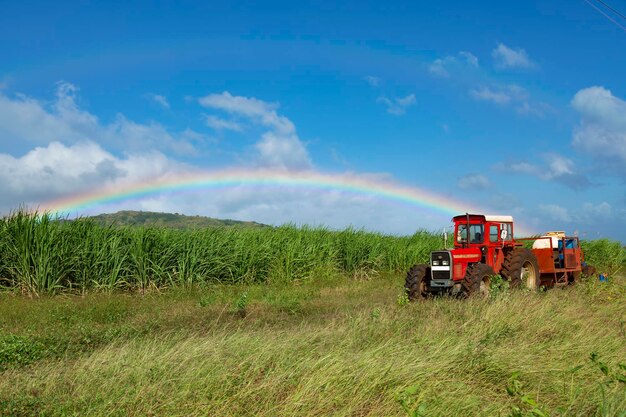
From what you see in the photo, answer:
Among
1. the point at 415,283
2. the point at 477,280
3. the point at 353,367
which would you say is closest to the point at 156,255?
the point at 415,283

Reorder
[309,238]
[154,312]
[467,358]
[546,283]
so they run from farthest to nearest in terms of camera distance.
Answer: [309,238], [546,283], [154,312], [467,358]

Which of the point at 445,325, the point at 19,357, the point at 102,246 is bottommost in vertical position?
the point at 19,357

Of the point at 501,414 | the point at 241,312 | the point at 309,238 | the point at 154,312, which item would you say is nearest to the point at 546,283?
the point at 309,238

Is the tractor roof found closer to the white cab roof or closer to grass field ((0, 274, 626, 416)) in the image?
the white cab roof

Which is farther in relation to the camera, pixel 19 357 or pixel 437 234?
pixel 437 234

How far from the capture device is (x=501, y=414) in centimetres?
456

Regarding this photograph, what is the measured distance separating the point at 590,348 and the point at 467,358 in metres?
1.97

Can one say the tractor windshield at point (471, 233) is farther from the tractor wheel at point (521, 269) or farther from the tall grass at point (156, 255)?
the tall grass at point (156, 255)

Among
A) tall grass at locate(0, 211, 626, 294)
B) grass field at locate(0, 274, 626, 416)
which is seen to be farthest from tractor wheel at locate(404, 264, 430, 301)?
tall grass at locate(0, 211, 626, 294)

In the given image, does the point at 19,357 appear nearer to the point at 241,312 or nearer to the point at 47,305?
the point at 241,312

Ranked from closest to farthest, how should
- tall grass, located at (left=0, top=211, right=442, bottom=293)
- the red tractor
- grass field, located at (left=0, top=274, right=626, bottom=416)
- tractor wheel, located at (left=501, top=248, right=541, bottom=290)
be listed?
1. grass field, located at (left=0, top=274, right=626, bottom=416)
2. the red tractor
3. tractor wheel, located at (left=501, top=248, right=541, bottom=290)
4. tall grass, located at (left=0, top=211, right=442, bottom=293)

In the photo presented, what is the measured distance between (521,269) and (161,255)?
31.4ft

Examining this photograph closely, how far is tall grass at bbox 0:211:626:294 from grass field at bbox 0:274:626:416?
14.7 feet

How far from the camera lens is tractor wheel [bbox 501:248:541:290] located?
12.9m
